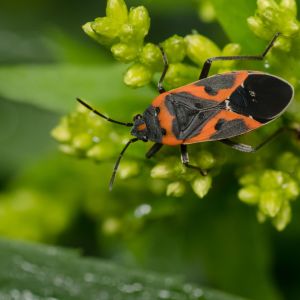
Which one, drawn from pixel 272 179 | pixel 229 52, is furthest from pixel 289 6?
pixel 272 179

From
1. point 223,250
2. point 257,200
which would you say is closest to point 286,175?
point 257,200

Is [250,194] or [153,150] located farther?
[153,150]

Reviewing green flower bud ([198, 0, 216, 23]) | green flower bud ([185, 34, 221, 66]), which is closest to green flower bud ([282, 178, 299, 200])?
green flower bud ([185, 34, 221, 66])

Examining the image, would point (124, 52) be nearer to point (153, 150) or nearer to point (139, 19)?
point (139, 19)

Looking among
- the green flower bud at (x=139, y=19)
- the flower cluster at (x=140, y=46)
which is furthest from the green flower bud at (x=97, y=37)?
the green flower bud at (x=139, y=19)

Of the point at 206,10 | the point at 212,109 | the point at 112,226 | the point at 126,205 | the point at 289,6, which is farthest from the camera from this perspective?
the point at 126,205

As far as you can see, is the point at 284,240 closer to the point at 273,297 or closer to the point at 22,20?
the point at 273,297

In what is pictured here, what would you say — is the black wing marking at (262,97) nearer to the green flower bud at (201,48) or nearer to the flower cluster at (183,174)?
the green flower bud at (201,48)
